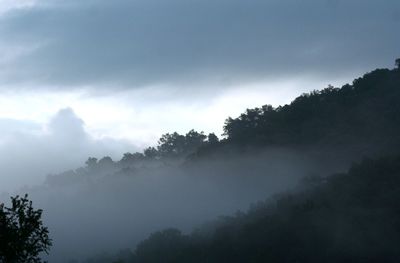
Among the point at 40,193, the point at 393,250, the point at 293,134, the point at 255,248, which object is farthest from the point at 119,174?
the point at 393,250

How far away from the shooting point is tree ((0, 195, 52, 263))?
2634 cm

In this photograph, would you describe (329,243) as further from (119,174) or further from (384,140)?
(119,174)

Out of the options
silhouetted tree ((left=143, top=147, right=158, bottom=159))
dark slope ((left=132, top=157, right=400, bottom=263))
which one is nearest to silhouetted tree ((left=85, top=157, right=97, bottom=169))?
silhouetted tree ((left=143, top=147, right=158, bottom=159))

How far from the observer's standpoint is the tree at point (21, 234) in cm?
2634

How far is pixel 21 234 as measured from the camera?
86.9ft

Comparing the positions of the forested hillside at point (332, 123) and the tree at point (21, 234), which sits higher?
the forested hillside at point (332, 123)

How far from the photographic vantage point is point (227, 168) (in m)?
114

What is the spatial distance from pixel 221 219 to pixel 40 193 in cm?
9028

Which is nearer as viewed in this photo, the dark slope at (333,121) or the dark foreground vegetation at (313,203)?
the dark foreground vegetation at (313,203)

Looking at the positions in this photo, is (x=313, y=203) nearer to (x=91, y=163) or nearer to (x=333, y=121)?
(x=333, y=121)

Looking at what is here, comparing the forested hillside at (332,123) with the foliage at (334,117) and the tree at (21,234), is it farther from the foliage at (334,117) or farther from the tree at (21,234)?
the tree at (21,234)

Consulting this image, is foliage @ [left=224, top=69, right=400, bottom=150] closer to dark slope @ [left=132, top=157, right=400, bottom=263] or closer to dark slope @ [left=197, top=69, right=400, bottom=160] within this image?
dark slope @ [left=197, top=69, right=400, bottom=160]

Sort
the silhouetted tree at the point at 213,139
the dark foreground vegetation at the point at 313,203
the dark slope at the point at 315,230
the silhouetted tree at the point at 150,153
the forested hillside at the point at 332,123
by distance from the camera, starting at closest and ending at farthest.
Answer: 1. the dark foreground vegetation at the point at 313,203
2. the dark slope at the point at 315,230
3. the forested hillside at the point at 332,123
4. the silhouetted tree at the point at 213,139
5. the silhouetted tree at the point at 150,153

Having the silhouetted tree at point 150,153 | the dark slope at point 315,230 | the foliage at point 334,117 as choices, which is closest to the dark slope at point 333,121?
the foliage at point 334,117
